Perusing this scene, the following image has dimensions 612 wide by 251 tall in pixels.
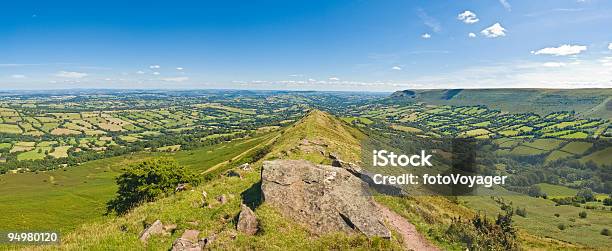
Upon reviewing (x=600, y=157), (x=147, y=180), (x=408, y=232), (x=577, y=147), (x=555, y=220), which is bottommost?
(x=555, y=220)

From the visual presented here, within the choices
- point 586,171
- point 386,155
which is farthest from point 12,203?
point 586,171

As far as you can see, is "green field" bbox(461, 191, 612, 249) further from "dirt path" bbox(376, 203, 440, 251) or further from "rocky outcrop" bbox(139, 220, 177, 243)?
"rocky outcrop" bbox(139, 220, 177, 243)

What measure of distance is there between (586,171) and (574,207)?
61.9 meters

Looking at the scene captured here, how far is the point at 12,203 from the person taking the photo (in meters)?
125

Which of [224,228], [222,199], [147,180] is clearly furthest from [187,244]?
[147,180]

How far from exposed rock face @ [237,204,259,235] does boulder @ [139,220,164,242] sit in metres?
4.83

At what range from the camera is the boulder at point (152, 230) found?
19172 millimetres

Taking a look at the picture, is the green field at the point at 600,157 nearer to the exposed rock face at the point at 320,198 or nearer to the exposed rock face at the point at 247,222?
the exposed rock face at the point at 320,198

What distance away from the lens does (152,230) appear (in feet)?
65.1

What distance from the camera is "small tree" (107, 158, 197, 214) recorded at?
45.1m

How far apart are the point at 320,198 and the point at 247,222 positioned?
18.1 feet

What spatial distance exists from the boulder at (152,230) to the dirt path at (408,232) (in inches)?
Answer: 633

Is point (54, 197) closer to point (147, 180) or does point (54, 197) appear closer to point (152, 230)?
point (147, 180)

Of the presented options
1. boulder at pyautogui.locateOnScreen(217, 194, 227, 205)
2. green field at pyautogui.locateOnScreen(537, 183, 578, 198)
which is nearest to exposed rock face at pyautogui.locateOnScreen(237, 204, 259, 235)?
boulder at pyautogui.locateOnScreen(217, 194, 227, 205)
